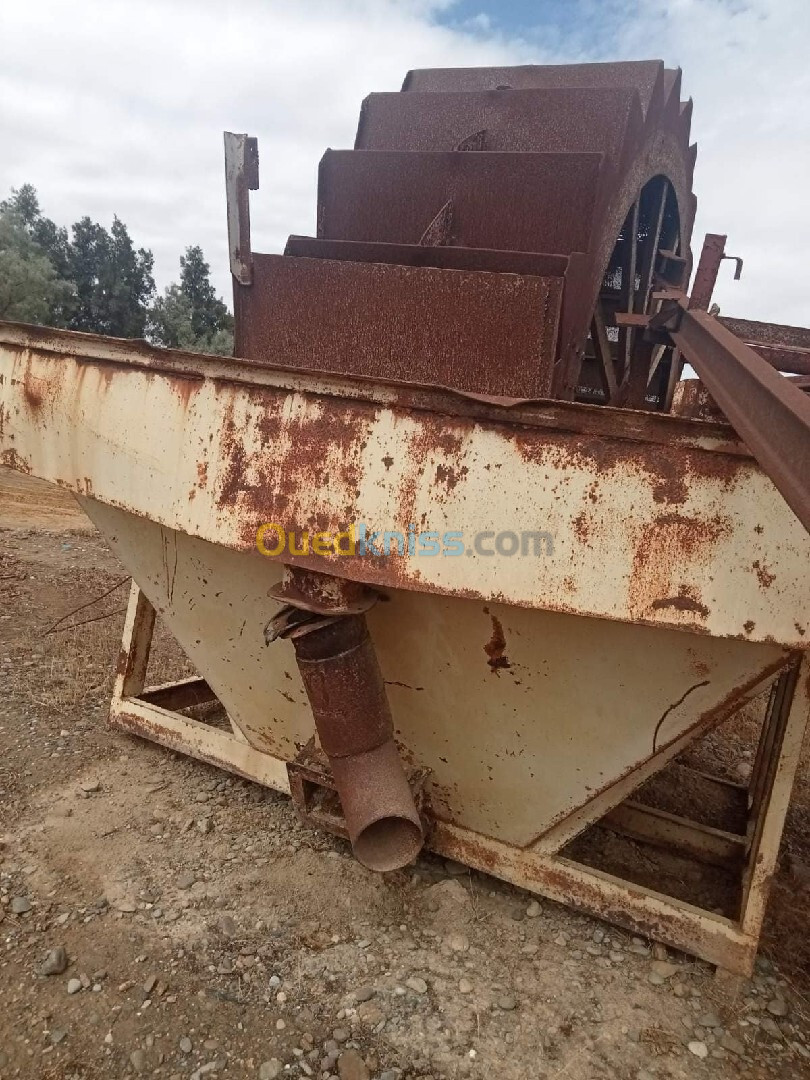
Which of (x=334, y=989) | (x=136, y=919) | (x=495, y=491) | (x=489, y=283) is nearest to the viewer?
(x=495, y=491)

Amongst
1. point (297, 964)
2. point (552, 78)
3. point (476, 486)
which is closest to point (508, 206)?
point (552, 78)

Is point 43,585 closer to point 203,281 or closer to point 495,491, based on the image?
point 495,491

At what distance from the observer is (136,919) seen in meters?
2.25

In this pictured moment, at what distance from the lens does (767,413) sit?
1.24 meters

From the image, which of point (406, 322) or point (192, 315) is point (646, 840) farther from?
point (192, 315)

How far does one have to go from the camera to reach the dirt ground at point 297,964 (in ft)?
6.11

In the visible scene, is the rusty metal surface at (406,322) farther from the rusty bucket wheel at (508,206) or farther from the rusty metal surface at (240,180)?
the rusty metal surface at (240,180)

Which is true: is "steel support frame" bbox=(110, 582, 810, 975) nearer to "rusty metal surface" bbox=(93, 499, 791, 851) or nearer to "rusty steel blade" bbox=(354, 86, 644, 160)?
"rusty metal surface" bbox=(93, 499, 791, 851)

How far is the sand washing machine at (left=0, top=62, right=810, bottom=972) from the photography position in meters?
1.55

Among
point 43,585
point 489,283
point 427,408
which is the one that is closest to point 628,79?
point 489,283

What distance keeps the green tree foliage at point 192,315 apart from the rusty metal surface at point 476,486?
1019 inches

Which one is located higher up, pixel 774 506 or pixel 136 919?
pixel 774 506

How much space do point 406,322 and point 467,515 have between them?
121 centimetres

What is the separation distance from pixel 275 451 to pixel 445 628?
0.70 meters
